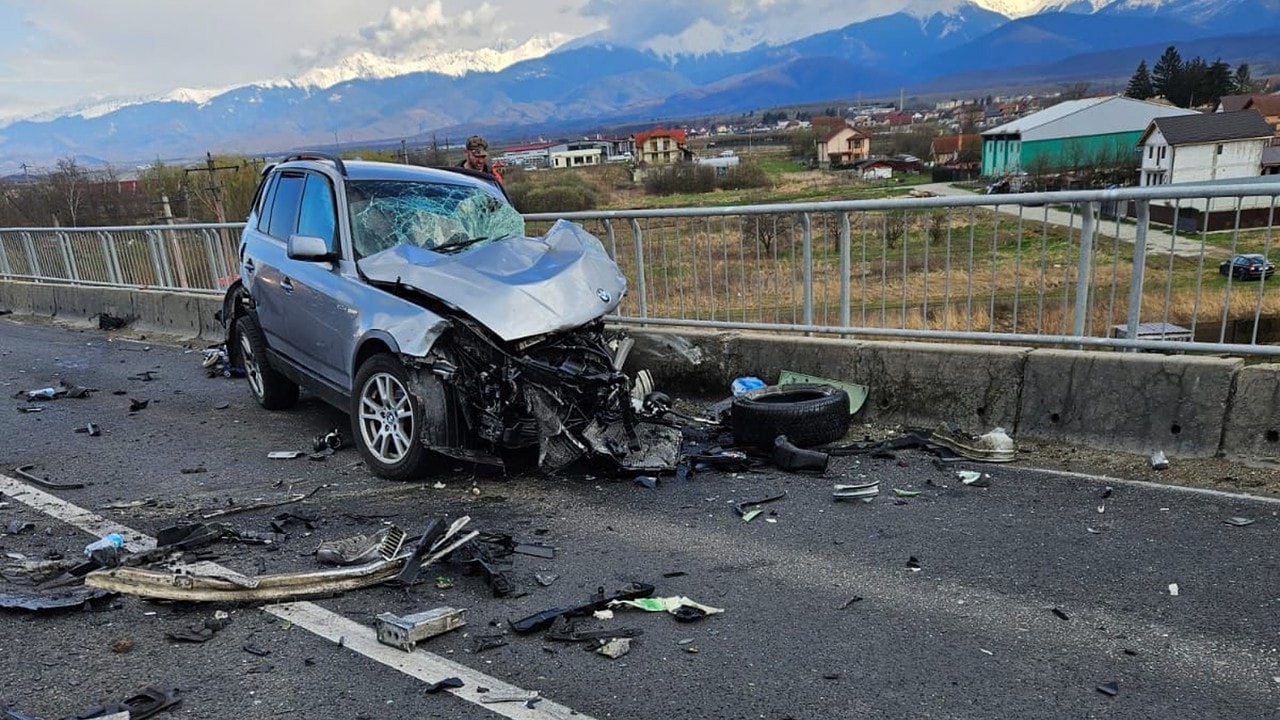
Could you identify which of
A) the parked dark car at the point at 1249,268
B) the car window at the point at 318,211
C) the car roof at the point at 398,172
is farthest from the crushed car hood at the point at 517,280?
the parked dark car at the point at 1249,268

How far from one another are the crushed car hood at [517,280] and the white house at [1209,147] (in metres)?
44.6

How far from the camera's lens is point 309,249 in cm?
589

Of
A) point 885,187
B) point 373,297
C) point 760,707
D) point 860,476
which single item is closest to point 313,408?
point 373,297

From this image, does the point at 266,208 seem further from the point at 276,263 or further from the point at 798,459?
the point at 798,459

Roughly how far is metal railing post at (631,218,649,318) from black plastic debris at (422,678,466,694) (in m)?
5.39

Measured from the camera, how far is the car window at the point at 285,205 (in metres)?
6.86

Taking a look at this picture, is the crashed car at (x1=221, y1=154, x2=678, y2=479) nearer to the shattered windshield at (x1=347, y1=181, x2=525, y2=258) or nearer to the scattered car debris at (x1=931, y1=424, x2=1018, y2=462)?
the shattered windshield at (x1=347, y1=181, x2=525, y2=258)

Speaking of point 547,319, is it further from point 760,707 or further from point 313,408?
point 313,408

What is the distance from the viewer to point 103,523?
493 centimetres

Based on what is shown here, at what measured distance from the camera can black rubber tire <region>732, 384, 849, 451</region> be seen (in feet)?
19.7

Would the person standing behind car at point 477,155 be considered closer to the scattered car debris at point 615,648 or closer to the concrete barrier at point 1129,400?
the concrete barrier at point 1129,400

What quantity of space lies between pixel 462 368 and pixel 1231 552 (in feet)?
14.4

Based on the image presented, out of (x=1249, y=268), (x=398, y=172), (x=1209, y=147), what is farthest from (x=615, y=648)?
(x=1209, y=147)

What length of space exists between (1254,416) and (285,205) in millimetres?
7377
